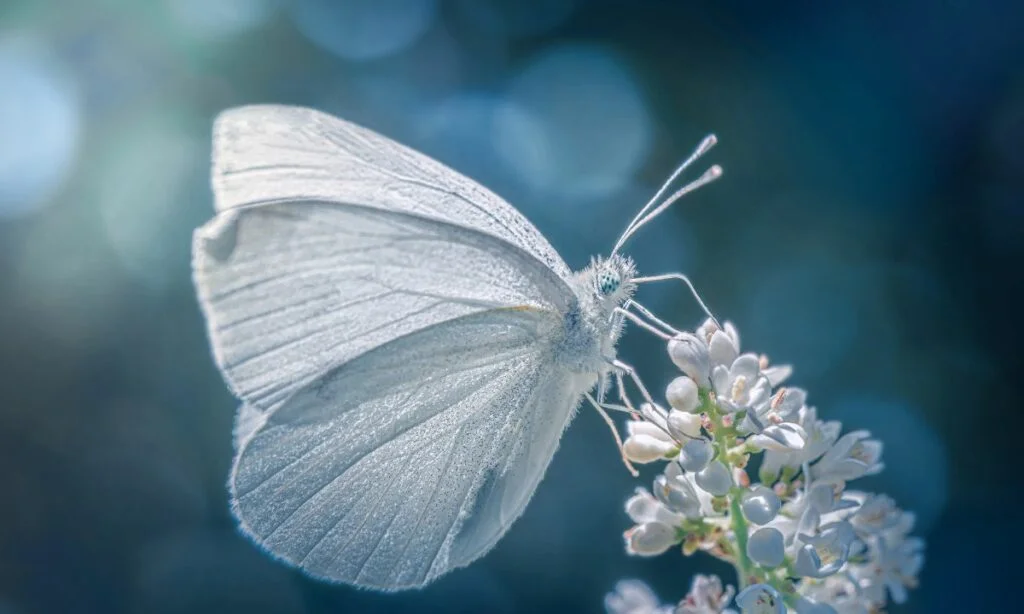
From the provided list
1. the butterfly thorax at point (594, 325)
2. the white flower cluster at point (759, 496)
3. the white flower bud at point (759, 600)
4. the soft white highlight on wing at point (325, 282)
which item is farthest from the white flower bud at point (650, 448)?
the soft white highlight on wing at point (325, 282)

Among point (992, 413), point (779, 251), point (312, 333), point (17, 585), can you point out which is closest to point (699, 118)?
point (779, 251)

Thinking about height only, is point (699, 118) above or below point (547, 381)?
above

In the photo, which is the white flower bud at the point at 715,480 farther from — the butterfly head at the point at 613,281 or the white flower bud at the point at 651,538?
the butterfly head at the point at 613,281

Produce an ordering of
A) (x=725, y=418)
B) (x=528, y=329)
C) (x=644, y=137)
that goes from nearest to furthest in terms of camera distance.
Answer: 1. (x=725, y=418)
2. (x=528, y=329)
3. (x=644, y=137)

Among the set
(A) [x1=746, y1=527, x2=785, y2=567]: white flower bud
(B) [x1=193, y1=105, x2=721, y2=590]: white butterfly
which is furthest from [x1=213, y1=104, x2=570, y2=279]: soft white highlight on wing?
(A) [x1=746, y1=527, x2=785, y2=567]: white flower bud

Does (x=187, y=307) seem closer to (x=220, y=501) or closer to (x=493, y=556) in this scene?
(x=220, y=501)

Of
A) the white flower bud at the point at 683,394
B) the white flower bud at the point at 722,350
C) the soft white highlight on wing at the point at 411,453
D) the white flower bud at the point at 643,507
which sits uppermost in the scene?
the white flower bud at the point at 722,350
